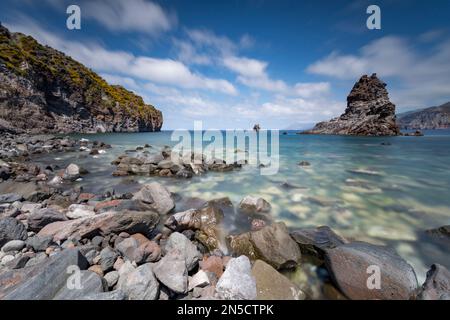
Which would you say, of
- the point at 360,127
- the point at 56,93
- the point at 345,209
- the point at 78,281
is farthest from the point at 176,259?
the point at 360,127

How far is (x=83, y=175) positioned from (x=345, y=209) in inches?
526

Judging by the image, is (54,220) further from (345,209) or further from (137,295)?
(345,209)

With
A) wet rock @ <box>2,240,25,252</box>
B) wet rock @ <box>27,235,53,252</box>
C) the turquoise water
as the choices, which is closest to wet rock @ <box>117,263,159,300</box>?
wet rock @ <box>27,235,53,252</box>

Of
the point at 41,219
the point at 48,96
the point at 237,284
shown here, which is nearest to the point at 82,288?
the point at 237,284

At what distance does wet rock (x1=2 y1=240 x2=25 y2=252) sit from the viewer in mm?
3742

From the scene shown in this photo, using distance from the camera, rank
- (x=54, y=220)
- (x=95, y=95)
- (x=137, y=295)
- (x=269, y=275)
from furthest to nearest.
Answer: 1. (x=95, y=95)
2. (x=54, y=220)
3. (x=269, y=275)
4. (x=137, y=295)

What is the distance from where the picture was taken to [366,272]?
3.33 metres

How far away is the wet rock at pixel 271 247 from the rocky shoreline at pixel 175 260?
21mm

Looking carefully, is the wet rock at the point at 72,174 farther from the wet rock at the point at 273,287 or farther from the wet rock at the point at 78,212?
the wet rock at the point at 273,287

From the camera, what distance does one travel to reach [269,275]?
3.30m

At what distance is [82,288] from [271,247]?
3405mm

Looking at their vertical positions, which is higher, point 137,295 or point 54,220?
point 54,220
